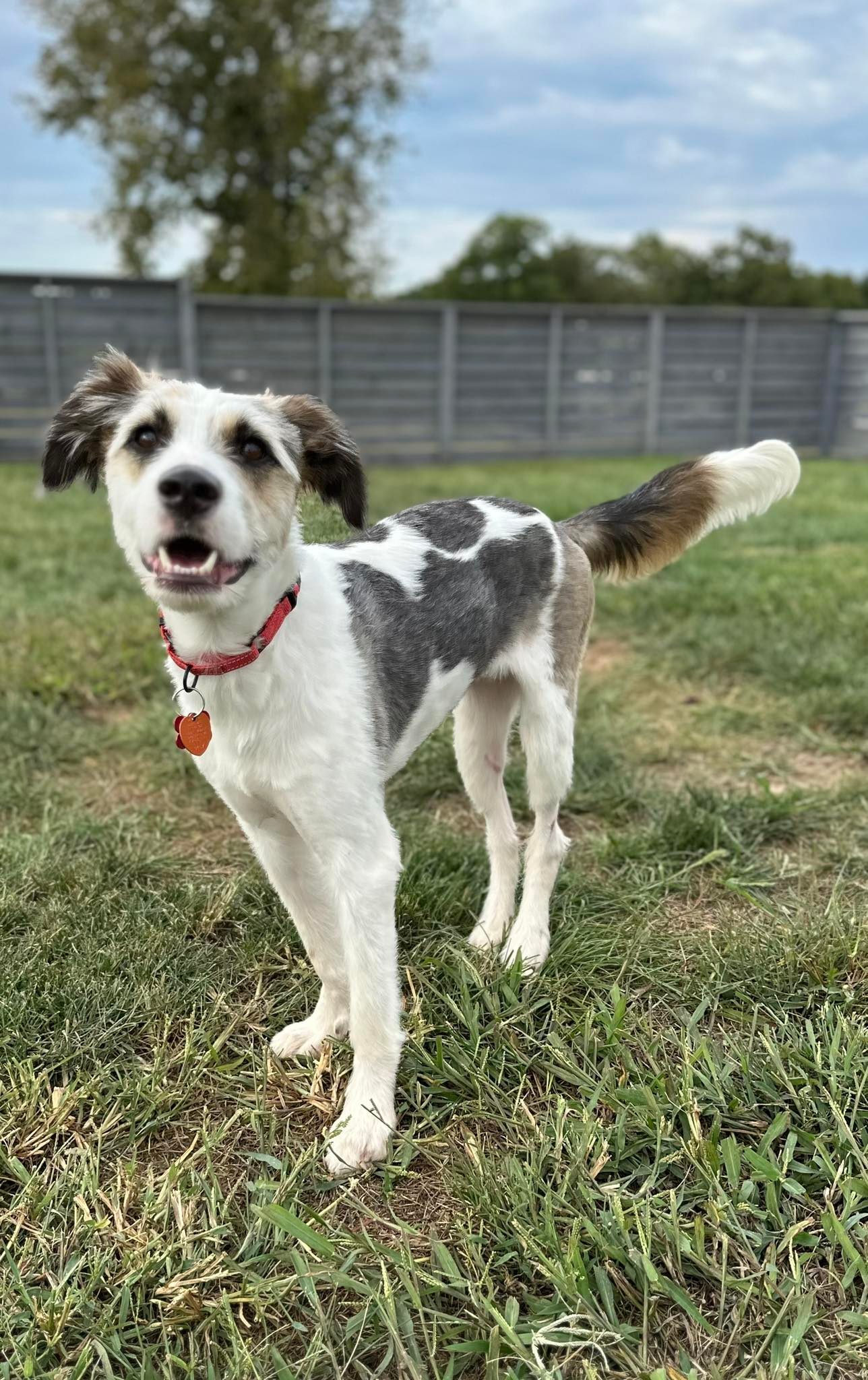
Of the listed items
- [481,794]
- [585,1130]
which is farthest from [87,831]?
[585,1130]

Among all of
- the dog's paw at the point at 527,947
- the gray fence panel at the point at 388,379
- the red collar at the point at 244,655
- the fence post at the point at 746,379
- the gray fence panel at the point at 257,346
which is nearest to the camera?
the red collar at the point at 244,655

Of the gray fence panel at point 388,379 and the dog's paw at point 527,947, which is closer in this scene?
the dog's paw at point 527,947

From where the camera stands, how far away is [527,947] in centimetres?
298

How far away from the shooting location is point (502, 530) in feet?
10.1

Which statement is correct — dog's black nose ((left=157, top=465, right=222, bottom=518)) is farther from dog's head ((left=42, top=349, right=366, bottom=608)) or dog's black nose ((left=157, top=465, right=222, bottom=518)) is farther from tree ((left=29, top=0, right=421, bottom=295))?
tree ((left=29, top=0, right=421, bottom=295))

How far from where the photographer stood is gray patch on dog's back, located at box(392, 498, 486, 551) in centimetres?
297

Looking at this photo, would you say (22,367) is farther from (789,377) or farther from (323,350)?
(789,377)

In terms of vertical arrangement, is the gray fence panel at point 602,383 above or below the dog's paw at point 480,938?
above

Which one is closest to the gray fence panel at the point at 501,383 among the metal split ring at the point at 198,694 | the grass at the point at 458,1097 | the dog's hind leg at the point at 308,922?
the grass at the point at 458,1097

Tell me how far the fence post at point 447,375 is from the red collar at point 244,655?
17.5 meters

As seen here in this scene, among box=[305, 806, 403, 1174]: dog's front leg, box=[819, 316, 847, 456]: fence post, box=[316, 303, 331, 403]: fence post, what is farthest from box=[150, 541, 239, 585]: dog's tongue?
box=[819, 316, 847, 456]: fence post

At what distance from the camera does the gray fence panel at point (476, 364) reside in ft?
55.2

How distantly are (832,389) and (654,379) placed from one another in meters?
4.33

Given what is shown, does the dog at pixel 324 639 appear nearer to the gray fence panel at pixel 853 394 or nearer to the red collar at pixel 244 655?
→ the red collar at pixel 244 655
